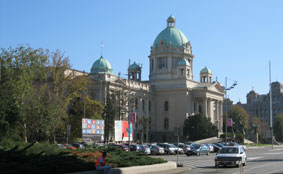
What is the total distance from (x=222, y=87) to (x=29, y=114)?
74818mm

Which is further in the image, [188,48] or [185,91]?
[188,48]

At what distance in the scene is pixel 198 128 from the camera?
9331cm

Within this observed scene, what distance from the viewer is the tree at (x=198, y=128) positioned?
93.7 meters

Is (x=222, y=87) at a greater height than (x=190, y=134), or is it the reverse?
(x=222, y=87)

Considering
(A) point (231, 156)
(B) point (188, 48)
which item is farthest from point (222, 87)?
(A) point (231, 156)

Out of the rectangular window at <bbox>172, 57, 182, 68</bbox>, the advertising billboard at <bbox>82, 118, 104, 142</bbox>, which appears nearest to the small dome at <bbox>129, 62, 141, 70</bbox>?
the rectangular window at <bbox>172, 57, 182, 68</bbox>

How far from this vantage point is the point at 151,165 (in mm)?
25219

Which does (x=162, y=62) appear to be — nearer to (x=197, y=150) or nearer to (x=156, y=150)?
(x=156, y=150)

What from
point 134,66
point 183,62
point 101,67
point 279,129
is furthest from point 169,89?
point 279,129

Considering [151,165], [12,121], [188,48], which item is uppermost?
[188,48]

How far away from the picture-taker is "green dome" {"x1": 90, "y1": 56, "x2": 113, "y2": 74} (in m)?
94.6

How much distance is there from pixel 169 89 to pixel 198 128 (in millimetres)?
16298

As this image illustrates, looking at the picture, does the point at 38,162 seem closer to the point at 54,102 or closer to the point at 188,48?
the point at 54,102

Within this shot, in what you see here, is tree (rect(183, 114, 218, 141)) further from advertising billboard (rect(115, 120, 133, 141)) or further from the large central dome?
advertising billboard (rect(115, 120, 133, 141))
